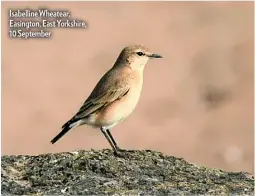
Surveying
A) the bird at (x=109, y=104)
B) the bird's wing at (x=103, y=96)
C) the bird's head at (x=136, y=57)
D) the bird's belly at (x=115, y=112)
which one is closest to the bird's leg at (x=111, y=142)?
the bird at (x=109, y=104)

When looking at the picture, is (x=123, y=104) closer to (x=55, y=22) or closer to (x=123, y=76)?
(x=123, y=76)

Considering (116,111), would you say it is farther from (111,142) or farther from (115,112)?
(111,142)

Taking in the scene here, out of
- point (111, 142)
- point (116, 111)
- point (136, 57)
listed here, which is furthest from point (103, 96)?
point (136, 57)

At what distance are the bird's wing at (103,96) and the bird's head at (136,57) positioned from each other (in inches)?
22.9

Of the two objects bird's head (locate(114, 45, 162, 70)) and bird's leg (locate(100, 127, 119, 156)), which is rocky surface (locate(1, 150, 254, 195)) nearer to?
bird's leg (locate(100, 127, 119, 156))

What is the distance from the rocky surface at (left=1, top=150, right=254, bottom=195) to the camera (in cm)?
698

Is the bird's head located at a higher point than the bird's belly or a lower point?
higher

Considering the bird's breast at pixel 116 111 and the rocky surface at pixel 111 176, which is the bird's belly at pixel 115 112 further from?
the rocky surface at pixel 111 176

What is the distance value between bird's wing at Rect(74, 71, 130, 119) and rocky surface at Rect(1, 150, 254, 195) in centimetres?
153

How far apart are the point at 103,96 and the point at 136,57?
1033 mm

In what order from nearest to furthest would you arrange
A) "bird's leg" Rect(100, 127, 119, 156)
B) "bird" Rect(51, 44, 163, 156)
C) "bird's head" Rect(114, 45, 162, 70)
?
"bird's leg" Rect(100, 127, 119, 156) < "bird" Rect(51, 44, 163, 156) < "bird's head" Rect(114, 45, 162, 70)

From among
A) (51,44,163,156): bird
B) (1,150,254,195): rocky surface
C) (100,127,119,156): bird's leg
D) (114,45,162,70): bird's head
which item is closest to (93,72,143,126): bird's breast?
(51,44,163,156): bird

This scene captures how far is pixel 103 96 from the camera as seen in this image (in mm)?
9875

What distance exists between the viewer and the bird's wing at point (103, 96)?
9.77 meters
